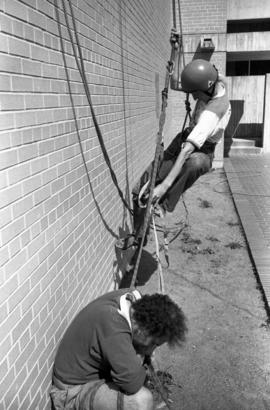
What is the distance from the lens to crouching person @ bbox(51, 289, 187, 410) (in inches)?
115

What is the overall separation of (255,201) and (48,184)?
299 inches

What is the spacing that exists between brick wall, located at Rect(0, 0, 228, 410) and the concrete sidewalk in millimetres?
2291

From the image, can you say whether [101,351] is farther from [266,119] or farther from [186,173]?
[266,119]

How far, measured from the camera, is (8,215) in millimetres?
2422

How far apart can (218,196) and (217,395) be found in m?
7.31

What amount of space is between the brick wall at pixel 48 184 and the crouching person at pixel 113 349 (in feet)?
0.47

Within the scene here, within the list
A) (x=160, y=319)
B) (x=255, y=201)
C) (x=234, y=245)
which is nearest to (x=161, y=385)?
(x=160, y=319)

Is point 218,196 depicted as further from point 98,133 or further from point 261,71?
point 261,71

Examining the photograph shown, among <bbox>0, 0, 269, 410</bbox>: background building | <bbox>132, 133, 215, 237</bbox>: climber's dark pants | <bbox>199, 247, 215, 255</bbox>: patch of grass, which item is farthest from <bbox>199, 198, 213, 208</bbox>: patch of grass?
<bbox>132, 133, 215, 237</bbox>: climber's dark pants

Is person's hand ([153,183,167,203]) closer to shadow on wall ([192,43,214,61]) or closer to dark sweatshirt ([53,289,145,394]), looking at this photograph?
dark sweatshirt ([53,289,145,394])

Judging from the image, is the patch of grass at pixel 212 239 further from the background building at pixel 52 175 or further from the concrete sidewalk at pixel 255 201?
the background building at pixel 52 175

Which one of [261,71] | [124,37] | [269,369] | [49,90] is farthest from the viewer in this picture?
[261,71]

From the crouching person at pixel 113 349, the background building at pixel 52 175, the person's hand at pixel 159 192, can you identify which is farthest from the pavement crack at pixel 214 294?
the crouching person at pixel 113 349

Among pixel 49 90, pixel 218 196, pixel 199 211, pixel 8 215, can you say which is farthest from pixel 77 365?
pixel 218 196
